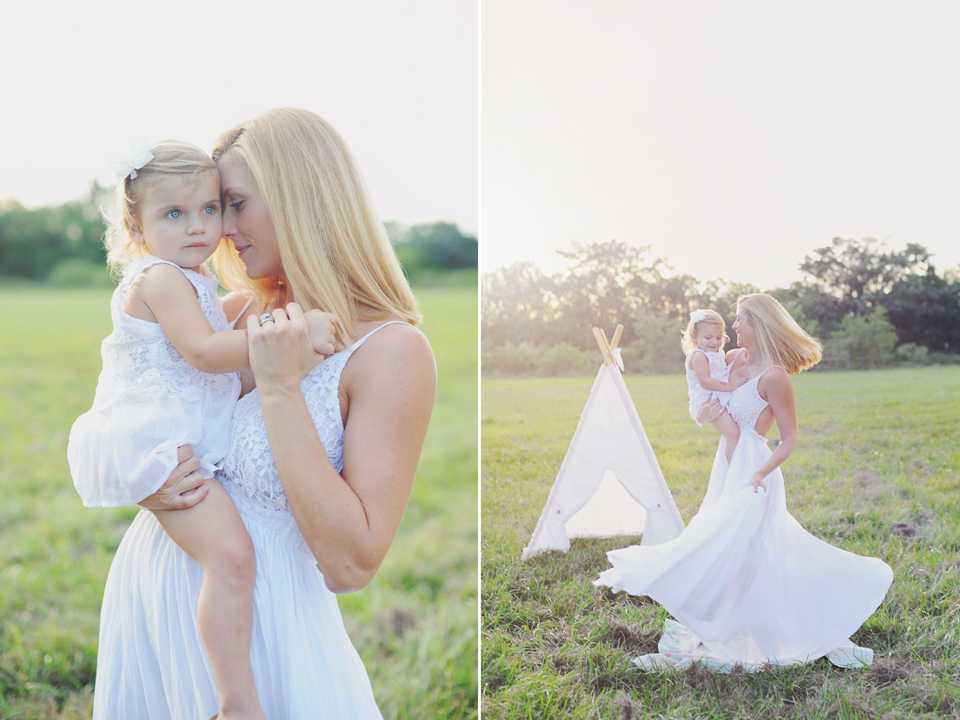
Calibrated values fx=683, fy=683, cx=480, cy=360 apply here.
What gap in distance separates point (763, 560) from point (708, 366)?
1.74 feet

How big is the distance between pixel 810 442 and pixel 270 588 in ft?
4.55

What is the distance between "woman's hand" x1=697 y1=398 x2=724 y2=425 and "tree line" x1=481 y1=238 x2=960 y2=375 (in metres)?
0.12

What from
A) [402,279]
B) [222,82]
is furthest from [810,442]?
[222,82]

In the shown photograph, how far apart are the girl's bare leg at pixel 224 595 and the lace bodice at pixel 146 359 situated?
23cm

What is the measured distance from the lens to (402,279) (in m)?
1.31

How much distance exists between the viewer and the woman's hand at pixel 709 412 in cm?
180

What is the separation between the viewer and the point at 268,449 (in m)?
1.18

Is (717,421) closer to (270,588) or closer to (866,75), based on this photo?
(866,75)

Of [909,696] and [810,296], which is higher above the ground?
[810,296]

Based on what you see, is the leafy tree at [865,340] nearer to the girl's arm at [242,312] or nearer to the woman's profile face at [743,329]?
the woman's profile face at [743,329]

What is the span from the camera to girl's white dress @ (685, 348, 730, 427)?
179 cm

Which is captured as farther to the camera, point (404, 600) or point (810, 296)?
point (404, 600)

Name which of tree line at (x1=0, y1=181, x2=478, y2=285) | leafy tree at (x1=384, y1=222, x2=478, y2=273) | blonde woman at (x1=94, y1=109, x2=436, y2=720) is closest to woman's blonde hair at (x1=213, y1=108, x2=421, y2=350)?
blonde woman at (x1=94, y1=109, x2=436, y2=720)

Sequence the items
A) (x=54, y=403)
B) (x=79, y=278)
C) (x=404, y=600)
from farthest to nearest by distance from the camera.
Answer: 1. (x=79, y=278)
2. (x=54, y=403)
3. (x=404, y=600)
